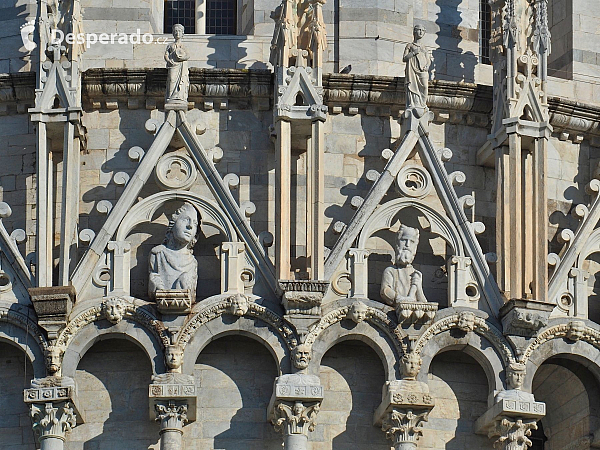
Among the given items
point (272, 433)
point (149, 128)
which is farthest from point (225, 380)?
point (149, 128)

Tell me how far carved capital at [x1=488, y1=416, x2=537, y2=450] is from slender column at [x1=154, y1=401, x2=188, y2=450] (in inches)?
138

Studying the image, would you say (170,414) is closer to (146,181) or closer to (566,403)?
(146,181)

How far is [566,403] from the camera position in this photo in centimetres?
2644

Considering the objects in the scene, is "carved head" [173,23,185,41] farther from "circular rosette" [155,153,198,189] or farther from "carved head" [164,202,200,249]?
"carved head" [164,202,200,249]

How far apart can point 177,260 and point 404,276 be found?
255 cm

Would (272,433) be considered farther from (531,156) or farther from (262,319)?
(531,156)

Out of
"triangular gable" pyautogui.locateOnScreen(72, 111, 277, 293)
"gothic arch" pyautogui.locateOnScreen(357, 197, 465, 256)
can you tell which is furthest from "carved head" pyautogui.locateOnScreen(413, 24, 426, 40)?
"triangular gable" pyautogui.locateOnScreen(72, 111, 277, 293)

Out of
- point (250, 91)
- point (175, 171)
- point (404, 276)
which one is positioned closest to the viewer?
point (404, 276)

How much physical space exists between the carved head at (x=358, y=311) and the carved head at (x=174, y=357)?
1937 mm

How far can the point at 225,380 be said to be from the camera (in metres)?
25.3

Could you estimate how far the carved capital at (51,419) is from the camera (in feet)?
80.8

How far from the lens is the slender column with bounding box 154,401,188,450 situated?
2464 centimetres

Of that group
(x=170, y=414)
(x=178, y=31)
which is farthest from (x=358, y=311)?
(x=178, y=31)

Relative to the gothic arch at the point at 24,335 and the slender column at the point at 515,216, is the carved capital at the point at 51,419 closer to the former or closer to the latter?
the gothic arch at the point at 24,335
